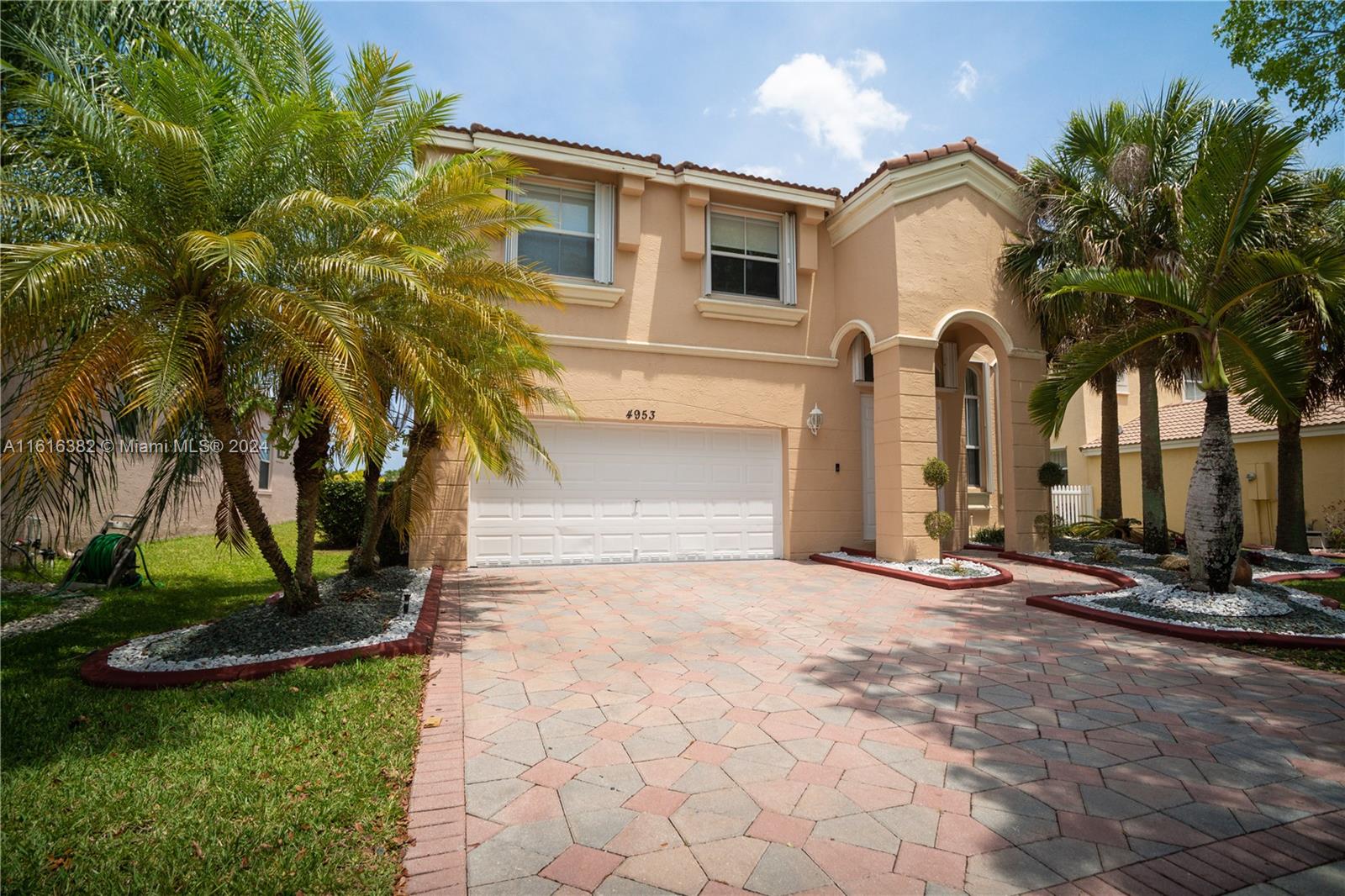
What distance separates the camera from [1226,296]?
25.1 feet

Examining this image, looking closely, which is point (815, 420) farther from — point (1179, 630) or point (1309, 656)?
point (1309, 656)

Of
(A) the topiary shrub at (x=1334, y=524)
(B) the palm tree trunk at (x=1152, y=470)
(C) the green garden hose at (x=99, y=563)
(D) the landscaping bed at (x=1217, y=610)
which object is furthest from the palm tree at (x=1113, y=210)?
(C) the green garden hose at (x=99, y=563)

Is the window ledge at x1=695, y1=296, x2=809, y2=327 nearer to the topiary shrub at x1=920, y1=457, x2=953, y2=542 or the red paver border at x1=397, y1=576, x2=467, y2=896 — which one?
the topiary shrub at x1=920, y1=457, x2=953, y2=542

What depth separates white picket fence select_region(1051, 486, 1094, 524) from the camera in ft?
61.6

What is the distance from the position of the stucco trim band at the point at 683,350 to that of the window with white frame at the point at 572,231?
118cm

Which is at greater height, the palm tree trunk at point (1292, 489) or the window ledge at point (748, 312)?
the window ledge at point (748, 312)

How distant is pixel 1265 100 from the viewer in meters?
7.81

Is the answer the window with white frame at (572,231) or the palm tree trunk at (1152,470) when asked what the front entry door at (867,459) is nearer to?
the palm tree trunk at (1152,470)

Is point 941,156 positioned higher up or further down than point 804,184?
higher up

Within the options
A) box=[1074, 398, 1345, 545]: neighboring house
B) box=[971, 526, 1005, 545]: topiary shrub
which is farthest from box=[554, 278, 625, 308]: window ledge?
box=[1074, 398, 1345, 545]: neighboring house

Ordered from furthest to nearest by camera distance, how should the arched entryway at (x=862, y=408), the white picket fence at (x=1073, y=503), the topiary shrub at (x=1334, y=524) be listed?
1. the white picket fence at (x=1073, y=503)
2. the topiary shrub at (x=1334, y=524)
3. the arched entryway at (x=862, y=408)

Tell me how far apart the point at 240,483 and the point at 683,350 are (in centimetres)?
781

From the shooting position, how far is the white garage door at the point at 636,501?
37.4ft

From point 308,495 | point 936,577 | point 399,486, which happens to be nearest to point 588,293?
point 399,486
